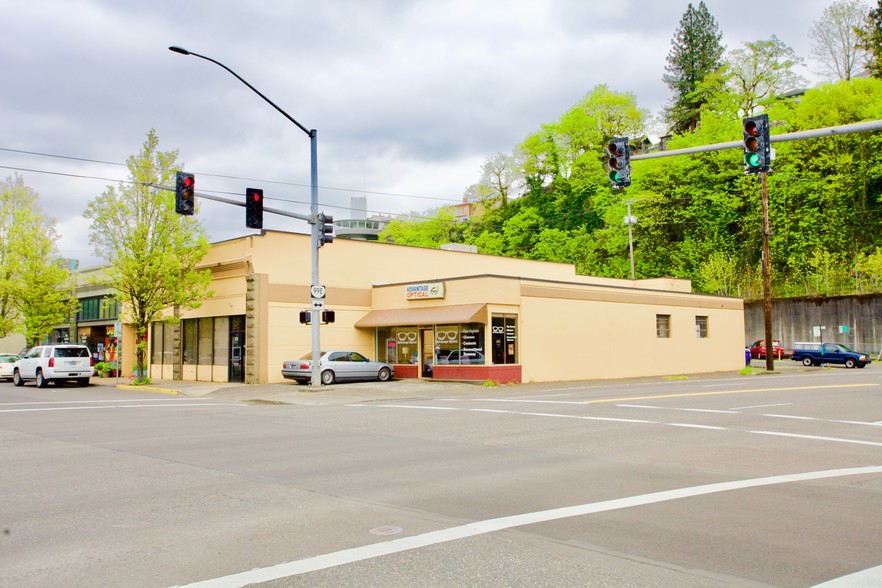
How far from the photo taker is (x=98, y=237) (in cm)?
3055

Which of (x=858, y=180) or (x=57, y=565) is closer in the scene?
(x=57, y=565)

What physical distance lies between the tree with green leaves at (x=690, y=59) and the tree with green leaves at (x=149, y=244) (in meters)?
57.3

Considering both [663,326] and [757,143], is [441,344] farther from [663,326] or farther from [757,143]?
[757,143]

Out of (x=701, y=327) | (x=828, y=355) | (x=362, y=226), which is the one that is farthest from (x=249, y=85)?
(x=362, y=226)

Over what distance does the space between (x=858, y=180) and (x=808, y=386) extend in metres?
34.4

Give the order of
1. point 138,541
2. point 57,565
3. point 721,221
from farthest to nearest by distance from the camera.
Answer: point 721,221 < point 138,541 < point 57,565

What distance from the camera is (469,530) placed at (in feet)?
21.0

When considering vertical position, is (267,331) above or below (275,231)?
below

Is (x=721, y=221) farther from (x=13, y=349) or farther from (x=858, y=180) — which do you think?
(x=13, y=349)

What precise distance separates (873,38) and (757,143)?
59.0 m

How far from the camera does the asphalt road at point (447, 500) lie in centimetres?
538

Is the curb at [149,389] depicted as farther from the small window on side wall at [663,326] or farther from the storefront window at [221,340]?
the small window on side wall at [663,326]

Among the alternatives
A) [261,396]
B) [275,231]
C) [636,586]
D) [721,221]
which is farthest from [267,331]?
[721,221]

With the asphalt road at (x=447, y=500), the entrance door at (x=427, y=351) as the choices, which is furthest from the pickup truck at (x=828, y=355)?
the asphalt road at (x=447, y=500)
